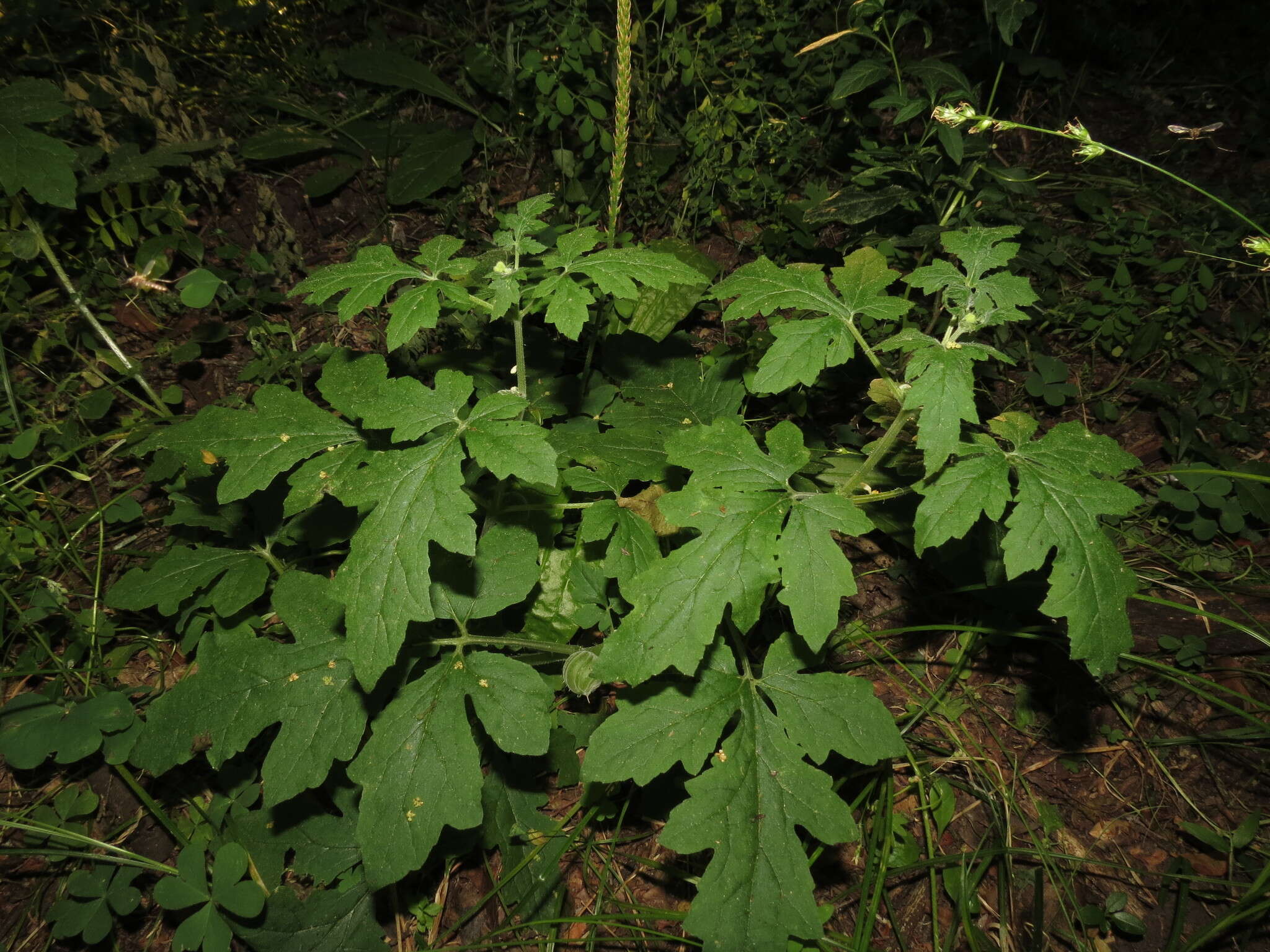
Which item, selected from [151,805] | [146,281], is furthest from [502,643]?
[146,281]

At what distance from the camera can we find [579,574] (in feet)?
8.13

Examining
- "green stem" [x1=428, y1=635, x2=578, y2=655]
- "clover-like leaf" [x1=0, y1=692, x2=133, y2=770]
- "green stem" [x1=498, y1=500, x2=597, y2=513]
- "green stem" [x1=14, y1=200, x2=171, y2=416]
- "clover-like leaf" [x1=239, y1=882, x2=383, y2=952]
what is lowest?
"clover-like leaf" [x1=239, y1=882, x2=383, y2=952]

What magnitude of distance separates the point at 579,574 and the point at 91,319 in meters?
2.67

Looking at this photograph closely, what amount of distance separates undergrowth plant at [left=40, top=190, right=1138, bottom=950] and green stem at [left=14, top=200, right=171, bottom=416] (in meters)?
1.15

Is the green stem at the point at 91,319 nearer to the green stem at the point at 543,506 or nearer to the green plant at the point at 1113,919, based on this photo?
the green stem at the point at 543,506

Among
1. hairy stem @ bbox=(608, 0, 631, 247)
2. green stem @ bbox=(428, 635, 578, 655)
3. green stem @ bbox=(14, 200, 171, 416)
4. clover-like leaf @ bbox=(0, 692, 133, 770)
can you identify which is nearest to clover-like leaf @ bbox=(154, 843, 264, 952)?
clover-like leaf @ bbox=(0, 692, 133, 770)

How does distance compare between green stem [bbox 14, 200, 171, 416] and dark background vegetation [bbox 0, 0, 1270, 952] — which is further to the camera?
green stem [bbox 14, 200, 171, 416]

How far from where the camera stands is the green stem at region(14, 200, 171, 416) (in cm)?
318

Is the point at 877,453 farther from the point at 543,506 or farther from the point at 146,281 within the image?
the point at 146,281

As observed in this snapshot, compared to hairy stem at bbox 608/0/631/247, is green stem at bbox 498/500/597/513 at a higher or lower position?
lower

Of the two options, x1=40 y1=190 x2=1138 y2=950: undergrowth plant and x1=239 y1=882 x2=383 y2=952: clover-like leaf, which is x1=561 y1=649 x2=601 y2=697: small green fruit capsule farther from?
x1=239 y1=882 x2=383 y2=952: clover-like leaf

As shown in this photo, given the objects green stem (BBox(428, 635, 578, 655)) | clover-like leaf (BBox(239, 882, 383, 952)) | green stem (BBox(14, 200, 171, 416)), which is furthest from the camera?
green stem (BBox(14, 200, 171, 416))

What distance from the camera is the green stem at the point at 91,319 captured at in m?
3.18

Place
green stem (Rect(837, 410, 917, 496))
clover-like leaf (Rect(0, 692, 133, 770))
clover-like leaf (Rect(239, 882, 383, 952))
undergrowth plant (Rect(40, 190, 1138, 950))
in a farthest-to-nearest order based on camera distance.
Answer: clover-like leaf (Rect(0, 692, 133, 770)), clover-like leaf (Rect(239, 882, 383, 952)), green stem (Rect(837, 410, 917, 496)), undergrowth plant (Rect(40, 190, 1138, 950))
